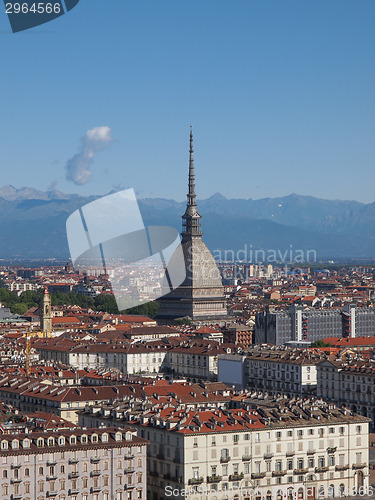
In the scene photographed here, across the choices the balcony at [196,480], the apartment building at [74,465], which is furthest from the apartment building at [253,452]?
the apartment building at [74,465]

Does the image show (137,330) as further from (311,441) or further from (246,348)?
(311,441)

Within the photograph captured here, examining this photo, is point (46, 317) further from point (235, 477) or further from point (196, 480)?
point (196, 480)

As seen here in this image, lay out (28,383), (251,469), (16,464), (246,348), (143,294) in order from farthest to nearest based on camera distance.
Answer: (143,294) < (246,348) < (28,383) < (251,469) < (16,464)

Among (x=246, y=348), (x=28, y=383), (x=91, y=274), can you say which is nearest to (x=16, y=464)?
(x=28, y=383)

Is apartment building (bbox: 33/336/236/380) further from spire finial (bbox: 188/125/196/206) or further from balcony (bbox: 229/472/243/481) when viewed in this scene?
spire finial (bbox: 188/125/196/206)

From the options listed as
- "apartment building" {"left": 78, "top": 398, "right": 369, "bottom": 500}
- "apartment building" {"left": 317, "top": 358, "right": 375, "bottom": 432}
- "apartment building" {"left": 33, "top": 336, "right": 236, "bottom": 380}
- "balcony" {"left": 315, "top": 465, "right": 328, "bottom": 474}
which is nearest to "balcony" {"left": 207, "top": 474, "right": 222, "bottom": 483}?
"apartment building" {"left": 78, "top": 398, "right": 369, "bottom": 500}

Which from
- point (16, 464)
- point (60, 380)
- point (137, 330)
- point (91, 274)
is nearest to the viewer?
point (16, 464)
